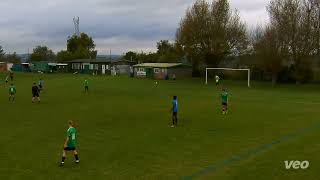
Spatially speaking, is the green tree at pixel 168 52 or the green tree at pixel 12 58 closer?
the green tree at pixel 168 52

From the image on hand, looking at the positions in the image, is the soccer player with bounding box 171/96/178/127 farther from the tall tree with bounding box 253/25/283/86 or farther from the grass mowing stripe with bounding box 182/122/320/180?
the tall tree with bounding box 253/25/283/86

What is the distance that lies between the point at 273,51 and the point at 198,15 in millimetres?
17269

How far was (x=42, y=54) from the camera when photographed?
15588cm

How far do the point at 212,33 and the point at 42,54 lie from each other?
293 ft

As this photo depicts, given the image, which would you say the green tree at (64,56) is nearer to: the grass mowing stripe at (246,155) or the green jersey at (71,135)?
the grass mowing stripe at (246,155)

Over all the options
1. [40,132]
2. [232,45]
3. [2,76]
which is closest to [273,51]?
[232,45]

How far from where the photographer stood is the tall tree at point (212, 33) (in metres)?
82.2

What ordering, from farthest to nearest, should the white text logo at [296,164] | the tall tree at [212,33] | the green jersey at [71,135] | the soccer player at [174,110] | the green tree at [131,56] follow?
1. the green tree at [131,56]
2. the tall tree at [212,33]
3. the soccer player at [174,110]
4. the green jersey at [71,135]
5. the white text logo at [296,164]

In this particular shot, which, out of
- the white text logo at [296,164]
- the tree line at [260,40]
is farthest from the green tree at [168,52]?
the white text logo at [296,164]

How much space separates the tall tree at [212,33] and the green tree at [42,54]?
3093 inches

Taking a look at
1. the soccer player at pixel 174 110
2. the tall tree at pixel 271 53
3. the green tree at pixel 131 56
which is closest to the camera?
the soccer player at pixel 174 110

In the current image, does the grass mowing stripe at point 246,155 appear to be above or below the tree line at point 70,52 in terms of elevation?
below

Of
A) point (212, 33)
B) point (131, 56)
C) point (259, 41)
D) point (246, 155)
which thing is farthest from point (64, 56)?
point (246, 155)

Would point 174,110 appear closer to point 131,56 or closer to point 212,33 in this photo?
point 212,33
